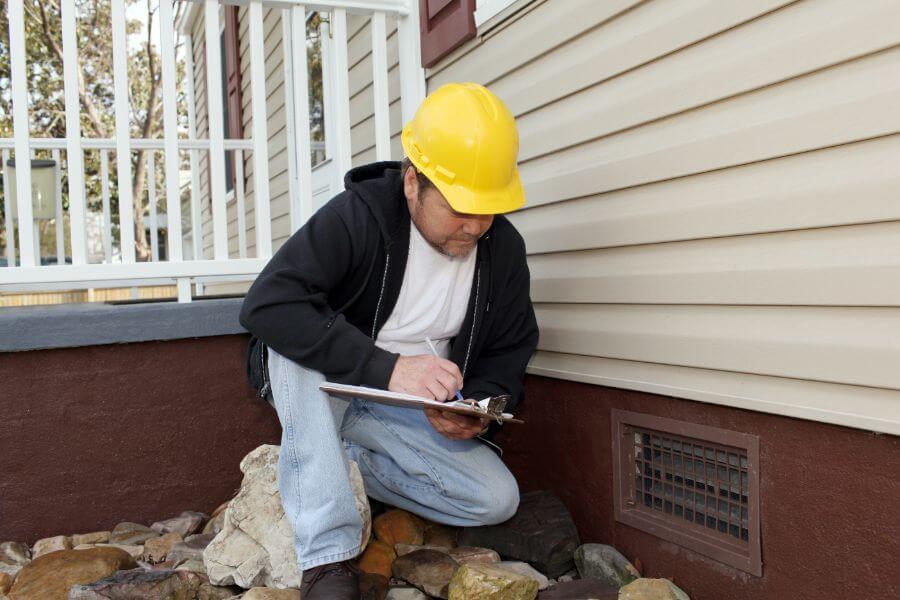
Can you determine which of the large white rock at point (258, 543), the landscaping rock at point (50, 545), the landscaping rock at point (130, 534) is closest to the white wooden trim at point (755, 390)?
the large white rock at point (258, 543)

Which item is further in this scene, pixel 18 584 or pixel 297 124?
pixel 297 124

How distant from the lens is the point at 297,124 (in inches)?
148

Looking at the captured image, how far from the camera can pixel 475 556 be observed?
283 cm

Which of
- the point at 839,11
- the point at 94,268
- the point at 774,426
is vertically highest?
the point at 839,11

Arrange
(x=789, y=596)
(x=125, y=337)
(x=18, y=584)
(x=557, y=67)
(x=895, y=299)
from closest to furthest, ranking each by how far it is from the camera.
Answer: (x=895, y=299) < (x=789, y=596) < (x=18, y=584) < (x=557, y=67) < (x=125, y=337)

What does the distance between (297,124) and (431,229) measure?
51.9 inches

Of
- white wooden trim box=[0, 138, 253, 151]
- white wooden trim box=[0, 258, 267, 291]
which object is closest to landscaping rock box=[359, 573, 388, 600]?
white wooden trim box=[0, 258, 267, 291]

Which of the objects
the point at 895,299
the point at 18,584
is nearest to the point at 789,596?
the point at 895,299

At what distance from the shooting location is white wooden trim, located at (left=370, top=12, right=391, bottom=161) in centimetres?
392

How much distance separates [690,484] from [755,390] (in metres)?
0.52

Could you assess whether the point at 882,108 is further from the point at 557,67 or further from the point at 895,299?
the point at 557,67

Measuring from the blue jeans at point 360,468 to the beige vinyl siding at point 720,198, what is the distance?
1.73 ft

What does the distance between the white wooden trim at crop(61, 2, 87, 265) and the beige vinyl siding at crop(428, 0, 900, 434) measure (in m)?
1.70

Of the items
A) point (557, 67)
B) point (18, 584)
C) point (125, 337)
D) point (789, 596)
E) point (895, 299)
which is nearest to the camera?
point (895, 299)
